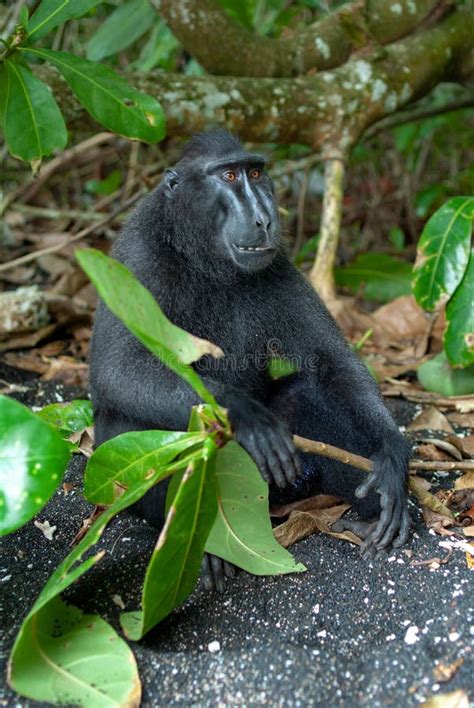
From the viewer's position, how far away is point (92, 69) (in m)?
3.42

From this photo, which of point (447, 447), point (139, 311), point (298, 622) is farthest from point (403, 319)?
point (139, 311)

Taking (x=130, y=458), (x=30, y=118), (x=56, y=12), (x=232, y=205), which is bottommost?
(x=130, y=458)

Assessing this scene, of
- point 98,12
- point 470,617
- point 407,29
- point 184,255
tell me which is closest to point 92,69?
point 184,255

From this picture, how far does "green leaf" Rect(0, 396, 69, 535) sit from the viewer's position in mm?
2156

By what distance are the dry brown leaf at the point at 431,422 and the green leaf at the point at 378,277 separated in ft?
6.08

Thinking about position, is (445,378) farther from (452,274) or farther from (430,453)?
(430,453)

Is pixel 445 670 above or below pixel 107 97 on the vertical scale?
below

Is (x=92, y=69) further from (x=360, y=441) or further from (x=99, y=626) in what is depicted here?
(x=99, y=626)

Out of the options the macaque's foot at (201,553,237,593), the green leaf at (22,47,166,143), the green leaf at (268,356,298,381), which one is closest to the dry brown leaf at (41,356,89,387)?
the green leaf at (268,356,298,381)

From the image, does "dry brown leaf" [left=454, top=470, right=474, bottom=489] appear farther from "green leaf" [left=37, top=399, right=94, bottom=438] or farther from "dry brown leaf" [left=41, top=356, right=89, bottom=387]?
"dry brown leaf" [left=41, top=356, right=89, bottom=387]

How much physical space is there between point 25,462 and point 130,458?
43 cm

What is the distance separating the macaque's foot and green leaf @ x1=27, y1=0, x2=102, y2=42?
2003 millimetres

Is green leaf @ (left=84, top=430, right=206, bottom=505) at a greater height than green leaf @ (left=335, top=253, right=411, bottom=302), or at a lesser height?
greater

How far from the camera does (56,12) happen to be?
326cm
